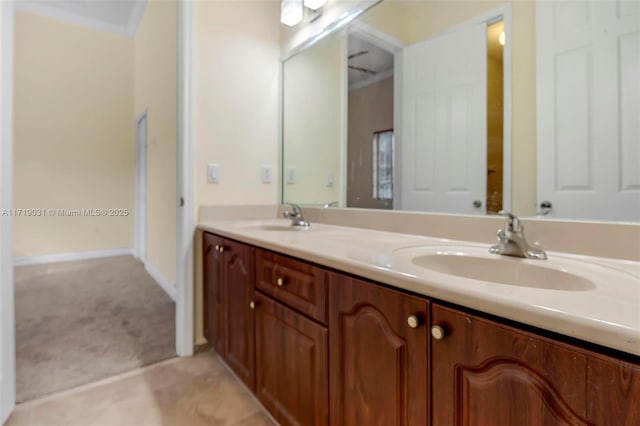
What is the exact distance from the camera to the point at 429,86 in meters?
1.44

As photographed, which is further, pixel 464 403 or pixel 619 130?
pixel 619 130

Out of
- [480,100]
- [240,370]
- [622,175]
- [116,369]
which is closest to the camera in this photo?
[622,175]

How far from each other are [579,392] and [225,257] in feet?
4.40

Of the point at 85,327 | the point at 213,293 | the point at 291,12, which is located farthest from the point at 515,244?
the point at 85,327

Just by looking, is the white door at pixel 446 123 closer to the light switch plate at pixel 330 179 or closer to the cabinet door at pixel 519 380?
the light switch plate at pixel 330 179

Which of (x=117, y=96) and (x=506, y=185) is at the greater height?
(x=117, y=96)

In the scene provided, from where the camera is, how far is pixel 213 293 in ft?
5.49

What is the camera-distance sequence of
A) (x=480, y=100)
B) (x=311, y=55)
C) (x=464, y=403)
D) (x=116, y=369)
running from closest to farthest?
(x=464, y=403) → (x=480, y=100) → (x=116, y=369) → (x=311, y=55)

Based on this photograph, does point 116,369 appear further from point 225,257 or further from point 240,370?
point 225,257

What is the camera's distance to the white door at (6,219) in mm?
1291

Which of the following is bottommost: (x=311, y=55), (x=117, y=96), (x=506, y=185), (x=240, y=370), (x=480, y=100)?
(x=240, y=370)

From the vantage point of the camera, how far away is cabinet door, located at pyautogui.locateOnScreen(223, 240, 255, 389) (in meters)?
1.32

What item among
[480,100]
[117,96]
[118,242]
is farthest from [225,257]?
[117,96]

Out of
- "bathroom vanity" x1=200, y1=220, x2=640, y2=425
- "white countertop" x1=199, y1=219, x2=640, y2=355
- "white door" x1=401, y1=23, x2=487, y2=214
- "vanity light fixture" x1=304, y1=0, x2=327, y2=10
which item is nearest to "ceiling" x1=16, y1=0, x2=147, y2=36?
"vanity light fixture" x1=304, y1=0, x2=327, y2=10
